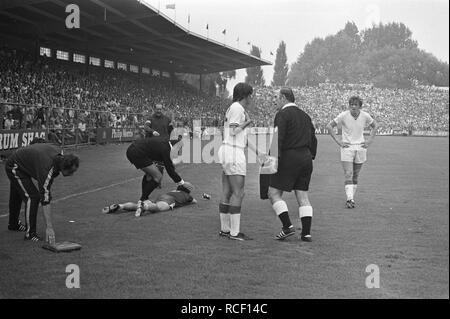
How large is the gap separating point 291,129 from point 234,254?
5.52 feet

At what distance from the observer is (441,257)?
5961mm

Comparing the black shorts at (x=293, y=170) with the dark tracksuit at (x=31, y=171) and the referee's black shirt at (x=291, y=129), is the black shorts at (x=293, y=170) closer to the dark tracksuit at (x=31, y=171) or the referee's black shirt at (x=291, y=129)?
the referee's black shirt at (x=291, y=129)

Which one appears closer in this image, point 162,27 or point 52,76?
point 52,76

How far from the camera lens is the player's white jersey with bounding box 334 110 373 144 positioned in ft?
32.4

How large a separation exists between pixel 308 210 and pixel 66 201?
5.18 meters

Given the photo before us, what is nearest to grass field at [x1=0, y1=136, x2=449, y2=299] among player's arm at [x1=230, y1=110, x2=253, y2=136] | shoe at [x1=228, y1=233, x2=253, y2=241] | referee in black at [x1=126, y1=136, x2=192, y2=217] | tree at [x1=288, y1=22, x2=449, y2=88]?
shoe at [x1=228, y1=233, x2=253, y2=241]

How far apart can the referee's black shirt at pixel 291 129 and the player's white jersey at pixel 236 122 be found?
0.43 metres

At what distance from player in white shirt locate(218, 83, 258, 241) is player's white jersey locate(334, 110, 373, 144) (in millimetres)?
3489

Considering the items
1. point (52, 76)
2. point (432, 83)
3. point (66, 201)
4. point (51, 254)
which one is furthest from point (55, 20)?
point (432, 83)

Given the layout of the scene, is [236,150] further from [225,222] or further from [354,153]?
[354,153]

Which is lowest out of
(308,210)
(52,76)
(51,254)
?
(51,254)

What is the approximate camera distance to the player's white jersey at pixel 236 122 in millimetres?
6738

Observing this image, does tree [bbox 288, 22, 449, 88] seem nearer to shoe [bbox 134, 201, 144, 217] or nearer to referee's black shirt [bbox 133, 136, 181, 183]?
referee's black shirt [bbox 133, 136, 181, 183]
